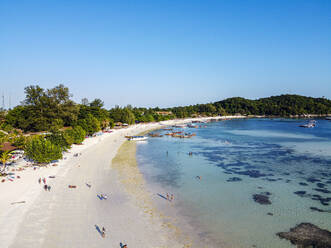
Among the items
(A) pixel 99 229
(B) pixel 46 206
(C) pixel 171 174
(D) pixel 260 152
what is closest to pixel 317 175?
(D) pixel 260 152

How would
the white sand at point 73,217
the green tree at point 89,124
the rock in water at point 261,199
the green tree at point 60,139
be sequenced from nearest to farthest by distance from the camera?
1. the white sand at point 73,217
2. the rock in water at point 261,199
3. the green tree at point 60,139
4. the green tree at point 89,124

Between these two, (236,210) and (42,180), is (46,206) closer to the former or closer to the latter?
(42,180)

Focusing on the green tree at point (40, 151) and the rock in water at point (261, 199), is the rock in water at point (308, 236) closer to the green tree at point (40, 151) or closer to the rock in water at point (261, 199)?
the rock in water at point (261, 199)

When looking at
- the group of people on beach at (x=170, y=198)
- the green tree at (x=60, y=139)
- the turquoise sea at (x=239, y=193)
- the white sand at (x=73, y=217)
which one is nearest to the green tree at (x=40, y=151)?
the white sand at (x=73, y=217)

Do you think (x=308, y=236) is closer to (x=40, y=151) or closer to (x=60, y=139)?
(x=40, y=151)

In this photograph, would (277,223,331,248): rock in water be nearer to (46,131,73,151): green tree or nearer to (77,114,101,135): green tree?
(46,131,73,151): green tree

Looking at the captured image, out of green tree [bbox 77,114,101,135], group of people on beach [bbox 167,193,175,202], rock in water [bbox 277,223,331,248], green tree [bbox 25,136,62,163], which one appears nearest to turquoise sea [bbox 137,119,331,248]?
group of people on beach [bbox 167,193,175,202]
